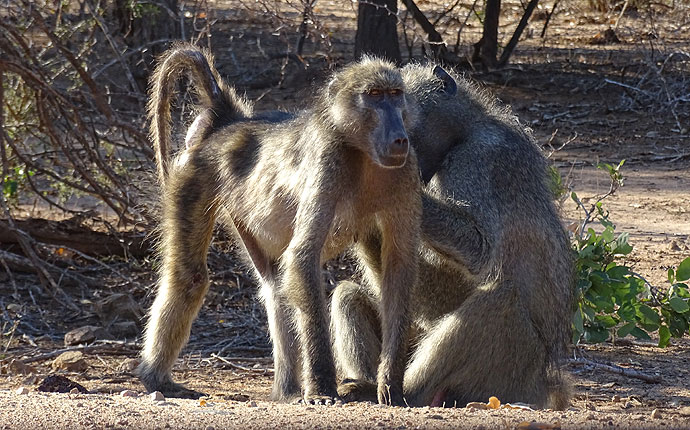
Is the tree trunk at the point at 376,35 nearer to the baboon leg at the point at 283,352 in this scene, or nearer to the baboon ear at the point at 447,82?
the baboon ear at the point at 447,82

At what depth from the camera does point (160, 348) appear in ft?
14.5

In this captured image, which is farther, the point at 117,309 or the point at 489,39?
the point at 489,39

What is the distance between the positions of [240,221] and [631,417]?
1713 mm

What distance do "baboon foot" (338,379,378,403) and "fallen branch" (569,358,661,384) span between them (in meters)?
1.40

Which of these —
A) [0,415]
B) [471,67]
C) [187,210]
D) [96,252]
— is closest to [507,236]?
[187,210]

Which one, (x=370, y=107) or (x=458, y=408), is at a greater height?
(x=370, y=107)

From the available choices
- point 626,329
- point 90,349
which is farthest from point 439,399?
point 90,349

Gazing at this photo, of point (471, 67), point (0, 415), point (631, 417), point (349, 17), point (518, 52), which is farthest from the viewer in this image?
point (349, 17)

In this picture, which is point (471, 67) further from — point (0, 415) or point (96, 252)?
point (0, 415)

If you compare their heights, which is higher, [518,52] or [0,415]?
[518,52]

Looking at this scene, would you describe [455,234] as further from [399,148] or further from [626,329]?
[626,329]

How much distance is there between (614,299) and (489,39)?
6.36 metres

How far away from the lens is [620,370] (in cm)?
497

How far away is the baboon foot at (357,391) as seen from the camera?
3.96 meters
